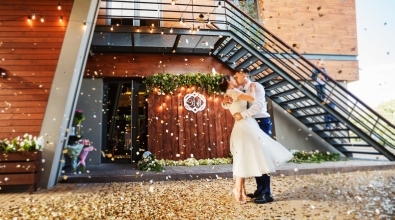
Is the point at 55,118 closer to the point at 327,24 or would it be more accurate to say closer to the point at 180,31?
the point at 180,31

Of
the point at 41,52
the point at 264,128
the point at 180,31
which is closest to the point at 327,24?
the point at 180,31

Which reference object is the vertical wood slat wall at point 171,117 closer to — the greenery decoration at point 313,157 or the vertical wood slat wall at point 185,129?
the vertical wood slat wall at point 185,129

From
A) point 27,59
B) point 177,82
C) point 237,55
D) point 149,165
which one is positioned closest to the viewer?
point 27,59

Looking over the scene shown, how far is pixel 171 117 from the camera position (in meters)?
8.72

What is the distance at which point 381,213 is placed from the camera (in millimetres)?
3078

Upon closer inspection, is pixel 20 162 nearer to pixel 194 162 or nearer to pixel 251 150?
pixel 251 150

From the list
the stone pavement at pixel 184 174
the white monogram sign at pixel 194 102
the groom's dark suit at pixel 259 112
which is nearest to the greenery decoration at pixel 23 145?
the stone pavement at pixel 184 174

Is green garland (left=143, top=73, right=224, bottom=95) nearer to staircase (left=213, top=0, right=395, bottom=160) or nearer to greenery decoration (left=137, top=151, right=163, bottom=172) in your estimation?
staircase (left=213, top=0, right=395, bottom=160)

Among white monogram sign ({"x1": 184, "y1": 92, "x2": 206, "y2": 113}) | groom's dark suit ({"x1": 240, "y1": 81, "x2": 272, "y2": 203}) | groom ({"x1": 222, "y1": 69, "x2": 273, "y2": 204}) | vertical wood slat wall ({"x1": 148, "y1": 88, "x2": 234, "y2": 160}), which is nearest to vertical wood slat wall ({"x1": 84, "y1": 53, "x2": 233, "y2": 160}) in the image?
vertical wood slat wall ({"x1": 148, "y1": 88, "x2": 234, "y2": 160})

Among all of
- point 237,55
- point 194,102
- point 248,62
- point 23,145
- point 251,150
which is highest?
point 237,55

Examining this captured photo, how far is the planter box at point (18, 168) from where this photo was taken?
4.89m

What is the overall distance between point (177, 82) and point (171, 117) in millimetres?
1175

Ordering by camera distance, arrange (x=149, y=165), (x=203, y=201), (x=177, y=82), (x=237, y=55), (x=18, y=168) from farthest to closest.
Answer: (x=177, y=82), (x=237, y=55), (x=149, y=165), (x=18, y=168), (x=203, y=201)

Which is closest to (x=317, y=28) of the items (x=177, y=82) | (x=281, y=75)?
(x=281, y=75)
